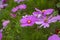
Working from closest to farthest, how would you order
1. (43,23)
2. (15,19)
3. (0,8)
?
(43,23), (15,19), (0,8)

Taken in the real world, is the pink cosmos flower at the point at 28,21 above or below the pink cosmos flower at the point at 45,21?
above

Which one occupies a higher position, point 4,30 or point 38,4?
point 38,4

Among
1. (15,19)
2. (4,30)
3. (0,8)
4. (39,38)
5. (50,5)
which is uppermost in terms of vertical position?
(0,8)

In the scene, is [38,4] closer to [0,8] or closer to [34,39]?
[0,8]

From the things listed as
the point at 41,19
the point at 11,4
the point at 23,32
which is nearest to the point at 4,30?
the point at 23,32

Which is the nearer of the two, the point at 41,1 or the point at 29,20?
the point at 29,20

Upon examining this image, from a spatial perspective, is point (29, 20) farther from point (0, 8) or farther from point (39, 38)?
point (0, 8)

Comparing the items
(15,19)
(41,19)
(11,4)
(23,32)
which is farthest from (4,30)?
(11,4)

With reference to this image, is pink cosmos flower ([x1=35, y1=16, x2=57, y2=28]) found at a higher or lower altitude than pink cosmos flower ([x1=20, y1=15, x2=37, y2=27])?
lower

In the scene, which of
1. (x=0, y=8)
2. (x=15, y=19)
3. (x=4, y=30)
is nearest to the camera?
(x=4, y=30)
